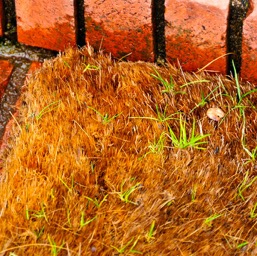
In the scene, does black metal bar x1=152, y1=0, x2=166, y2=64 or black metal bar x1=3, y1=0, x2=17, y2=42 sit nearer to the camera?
black metal bar x1=152, y1=0, x2=166, y2=64

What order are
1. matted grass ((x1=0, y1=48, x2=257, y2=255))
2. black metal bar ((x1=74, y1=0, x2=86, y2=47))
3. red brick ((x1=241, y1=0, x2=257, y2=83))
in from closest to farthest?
matted grass ((x1=0, y1=48, x2=257, y2=255)) < red brick ((x1=241, y1=0, x2=257, y2=83)) < black metal bar ((x1=74, y1=0, x2=86, y2=47))

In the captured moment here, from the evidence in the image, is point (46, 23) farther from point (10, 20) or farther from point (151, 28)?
point (151, 28)

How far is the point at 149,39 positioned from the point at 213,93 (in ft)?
0.85

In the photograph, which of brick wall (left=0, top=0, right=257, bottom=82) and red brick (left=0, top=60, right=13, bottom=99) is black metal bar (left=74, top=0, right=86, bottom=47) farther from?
red brick (left=0, top=60, right=13, bottom=99)

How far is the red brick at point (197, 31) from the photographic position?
5.80 ft

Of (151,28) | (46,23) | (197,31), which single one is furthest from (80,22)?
(197,31)

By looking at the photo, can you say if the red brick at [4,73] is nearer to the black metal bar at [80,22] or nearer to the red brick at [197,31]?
the black metal bar at [80,22]

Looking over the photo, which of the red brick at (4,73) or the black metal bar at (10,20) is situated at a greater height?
the black metal bar at (10,20)

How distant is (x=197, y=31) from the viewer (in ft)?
5.91

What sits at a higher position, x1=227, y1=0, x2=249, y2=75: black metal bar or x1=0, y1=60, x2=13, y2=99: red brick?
x1=227, y1=0, x2=249, y2=75: black metal bar

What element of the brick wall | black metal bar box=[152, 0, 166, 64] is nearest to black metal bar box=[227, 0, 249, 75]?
the brick wall

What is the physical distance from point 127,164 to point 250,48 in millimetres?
509

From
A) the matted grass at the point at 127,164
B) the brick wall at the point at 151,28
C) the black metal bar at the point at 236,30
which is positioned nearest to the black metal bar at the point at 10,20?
the brick wall at the point at 151,28

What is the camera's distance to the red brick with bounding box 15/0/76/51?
189 centimetres
